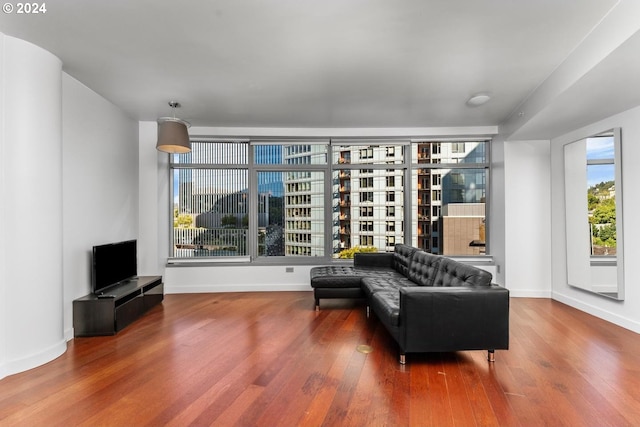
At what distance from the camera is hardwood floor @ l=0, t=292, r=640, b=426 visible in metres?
1.99

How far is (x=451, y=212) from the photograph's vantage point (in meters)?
5.63

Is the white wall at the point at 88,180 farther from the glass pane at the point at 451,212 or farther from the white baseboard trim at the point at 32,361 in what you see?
the glass pane at the point at 451,212

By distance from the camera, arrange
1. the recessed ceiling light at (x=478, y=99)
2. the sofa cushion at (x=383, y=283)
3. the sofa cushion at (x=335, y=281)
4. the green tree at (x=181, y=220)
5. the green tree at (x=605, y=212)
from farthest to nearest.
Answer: the green tree at (x=181, y=220) → the sofa cushion at (x=335, y=281) → the recessed ceiling light at (x=478, y=99) → the green tree at (x=605, y=212) → the sofa cushion at (x=383, y=283)

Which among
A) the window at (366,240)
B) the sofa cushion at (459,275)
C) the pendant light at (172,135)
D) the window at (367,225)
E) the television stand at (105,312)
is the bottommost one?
the television stand at (105,312)

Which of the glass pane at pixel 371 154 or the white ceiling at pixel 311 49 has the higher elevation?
the white ceiling at pixel 311 49

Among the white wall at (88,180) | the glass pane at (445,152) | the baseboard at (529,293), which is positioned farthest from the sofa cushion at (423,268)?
the white wall at (88,180)

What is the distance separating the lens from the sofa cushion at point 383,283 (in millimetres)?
3666

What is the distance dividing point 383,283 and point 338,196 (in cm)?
213

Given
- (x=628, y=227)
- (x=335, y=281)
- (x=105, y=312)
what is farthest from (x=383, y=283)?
(x=105, y=312)

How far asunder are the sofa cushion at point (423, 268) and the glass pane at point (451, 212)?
1.55 meters

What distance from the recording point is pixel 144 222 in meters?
5.02

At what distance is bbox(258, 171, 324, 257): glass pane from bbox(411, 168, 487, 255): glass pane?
1.70 meters

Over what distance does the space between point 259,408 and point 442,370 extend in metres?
1.48

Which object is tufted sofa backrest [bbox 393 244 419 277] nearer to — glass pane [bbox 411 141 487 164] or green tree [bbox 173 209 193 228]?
glass pane [bbox 411 141 487 164]
